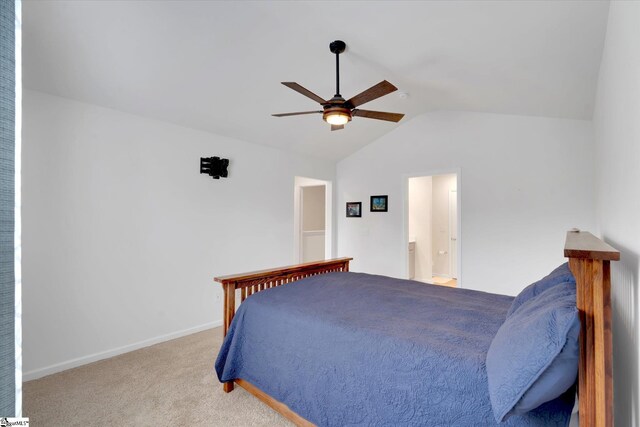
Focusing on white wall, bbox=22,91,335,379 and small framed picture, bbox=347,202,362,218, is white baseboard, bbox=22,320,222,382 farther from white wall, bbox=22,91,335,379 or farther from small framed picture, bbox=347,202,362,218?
small framed picture, bbox=347,202,362,218

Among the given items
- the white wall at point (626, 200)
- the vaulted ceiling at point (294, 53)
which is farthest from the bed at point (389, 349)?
the vaulted ceiling at point (294, 53)

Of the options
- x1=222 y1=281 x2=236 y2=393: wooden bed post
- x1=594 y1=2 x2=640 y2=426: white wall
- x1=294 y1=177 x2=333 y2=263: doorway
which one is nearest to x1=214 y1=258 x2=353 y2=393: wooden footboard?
x1=222 y1=281 x2=236 y2=393: wooden bed post

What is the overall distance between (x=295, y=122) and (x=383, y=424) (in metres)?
3.31

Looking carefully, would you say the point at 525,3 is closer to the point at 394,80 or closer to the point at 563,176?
the point at 394,80

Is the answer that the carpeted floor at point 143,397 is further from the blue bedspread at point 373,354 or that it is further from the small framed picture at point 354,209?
the small framed picture at point 354,209

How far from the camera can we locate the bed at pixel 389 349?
969 mm

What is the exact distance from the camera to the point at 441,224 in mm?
6176

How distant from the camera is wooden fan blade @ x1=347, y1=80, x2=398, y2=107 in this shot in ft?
6.59

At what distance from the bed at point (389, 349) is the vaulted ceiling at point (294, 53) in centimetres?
133

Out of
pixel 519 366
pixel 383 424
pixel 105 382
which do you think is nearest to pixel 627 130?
pixel 519 366

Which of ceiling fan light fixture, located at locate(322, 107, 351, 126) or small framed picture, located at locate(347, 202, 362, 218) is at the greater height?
ceiling fan light fixture, located at locate(322, 107, 351, 126)

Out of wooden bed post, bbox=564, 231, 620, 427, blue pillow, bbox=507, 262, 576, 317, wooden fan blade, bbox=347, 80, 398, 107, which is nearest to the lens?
wooden bed post, bbox=564, 231, 620, 427

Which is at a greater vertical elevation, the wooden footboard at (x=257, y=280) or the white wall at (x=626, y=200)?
the white wall at (x=626, y=200)

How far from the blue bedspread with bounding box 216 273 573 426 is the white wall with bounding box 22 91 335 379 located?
4.81 feet
